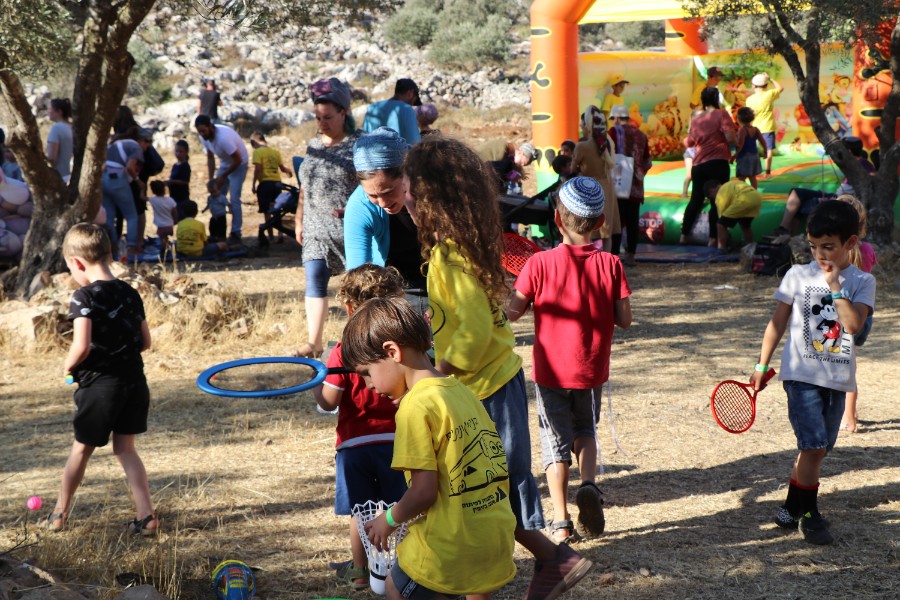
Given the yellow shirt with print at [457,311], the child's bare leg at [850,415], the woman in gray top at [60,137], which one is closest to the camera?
the yellow shirt with print at [457,311]

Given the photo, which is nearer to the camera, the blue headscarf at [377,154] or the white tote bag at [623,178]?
the blue headscarf at [377,154]

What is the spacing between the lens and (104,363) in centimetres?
401

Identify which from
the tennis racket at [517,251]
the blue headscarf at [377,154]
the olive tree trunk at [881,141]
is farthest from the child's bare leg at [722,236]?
the blue headscarf at [377,154]

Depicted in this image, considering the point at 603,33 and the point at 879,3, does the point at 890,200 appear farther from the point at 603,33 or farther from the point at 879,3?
the point at 603,33

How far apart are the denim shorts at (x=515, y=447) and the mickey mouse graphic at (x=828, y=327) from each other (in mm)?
1331

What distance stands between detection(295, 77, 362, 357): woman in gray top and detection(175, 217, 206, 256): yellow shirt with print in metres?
5.88

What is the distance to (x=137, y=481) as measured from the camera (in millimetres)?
4109

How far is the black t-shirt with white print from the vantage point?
3.93 metres

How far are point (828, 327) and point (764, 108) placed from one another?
37.8 ft

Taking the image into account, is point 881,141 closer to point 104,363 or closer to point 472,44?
point 104,363

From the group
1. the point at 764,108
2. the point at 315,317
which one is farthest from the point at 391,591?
the point at 764,108

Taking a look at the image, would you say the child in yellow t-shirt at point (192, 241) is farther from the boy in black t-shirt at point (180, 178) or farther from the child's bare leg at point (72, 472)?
the child's bare leg at point (72, 472)

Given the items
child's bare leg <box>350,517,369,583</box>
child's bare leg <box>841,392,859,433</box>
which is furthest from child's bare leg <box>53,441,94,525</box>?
child's bare leg <box>841,392,859,433</box>

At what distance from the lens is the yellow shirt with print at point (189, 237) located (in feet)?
38.2
